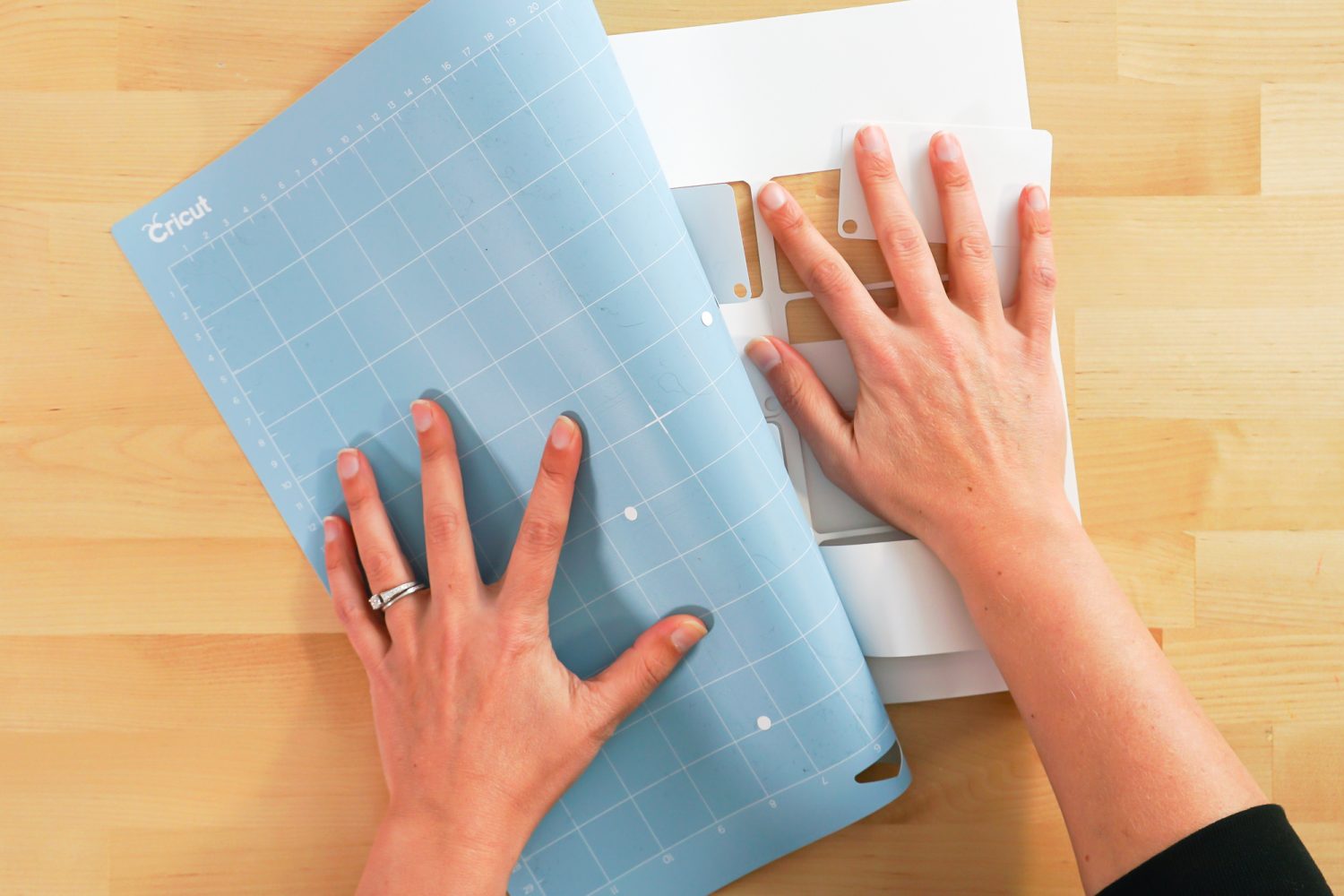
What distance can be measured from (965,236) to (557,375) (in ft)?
1.06

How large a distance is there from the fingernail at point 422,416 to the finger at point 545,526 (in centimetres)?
9

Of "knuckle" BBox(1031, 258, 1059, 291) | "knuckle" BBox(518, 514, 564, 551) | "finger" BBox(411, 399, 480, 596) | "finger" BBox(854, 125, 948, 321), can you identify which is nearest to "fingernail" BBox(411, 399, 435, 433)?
"finger" BBox(411, 399, 480, 596)

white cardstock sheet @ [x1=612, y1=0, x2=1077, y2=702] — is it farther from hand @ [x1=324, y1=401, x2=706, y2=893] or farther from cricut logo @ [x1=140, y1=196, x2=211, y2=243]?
cricut logo @ [x1=140, y1=196, x2=211, y2=243]

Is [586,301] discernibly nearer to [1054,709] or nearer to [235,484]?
[235,484]

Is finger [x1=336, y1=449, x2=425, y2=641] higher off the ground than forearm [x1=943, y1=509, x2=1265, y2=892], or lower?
higher

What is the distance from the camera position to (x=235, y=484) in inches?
26.6

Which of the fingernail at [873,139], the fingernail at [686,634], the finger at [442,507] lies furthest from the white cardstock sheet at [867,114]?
the finger at [442,507]

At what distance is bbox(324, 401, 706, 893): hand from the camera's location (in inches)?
23.2

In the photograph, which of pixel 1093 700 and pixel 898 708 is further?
pixel 898 708

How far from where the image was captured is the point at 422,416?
619 millimetres

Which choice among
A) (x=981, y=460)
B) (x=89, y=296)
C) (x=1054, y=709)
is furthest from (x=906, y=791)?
(x=89, y=296)

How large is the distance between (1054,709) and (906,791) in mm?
155

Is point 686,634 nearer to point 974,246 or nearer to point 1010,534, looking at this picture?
point 1010,534

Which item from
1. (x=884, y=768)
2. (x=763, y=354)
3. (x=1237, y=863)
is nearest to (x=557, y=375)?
(x=763, y=354)
